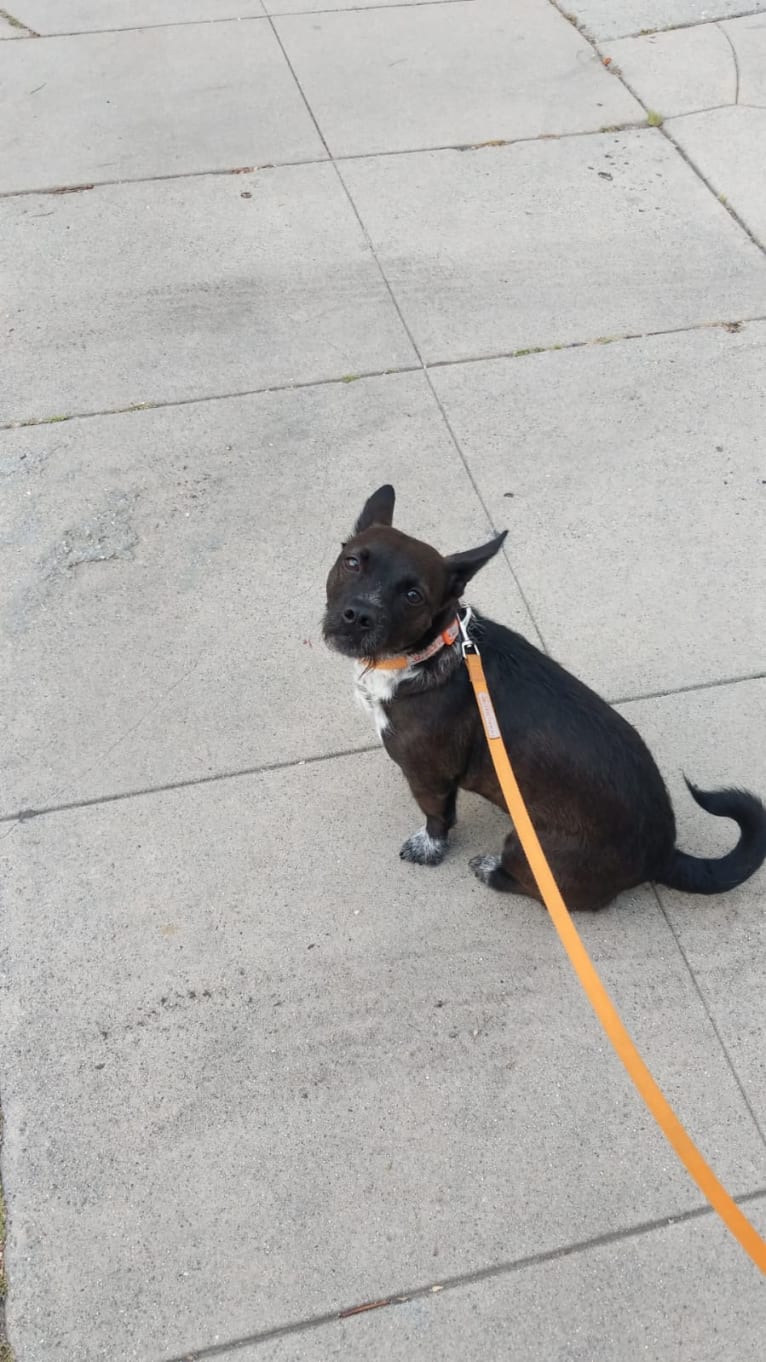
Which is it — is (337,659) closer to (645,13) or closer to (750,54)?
(750,54)

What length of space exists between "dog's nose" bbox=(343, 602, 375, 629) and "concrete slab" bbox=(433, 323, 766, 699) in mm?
1584

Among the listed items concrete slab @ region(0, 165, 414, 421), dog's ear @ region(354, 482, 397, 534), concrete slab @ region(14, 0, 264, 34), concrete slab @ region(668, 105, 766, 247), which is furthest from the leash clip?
concrete slab @ region(14, 0, 264, 34)

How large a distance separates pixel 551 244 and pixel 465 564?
411cm

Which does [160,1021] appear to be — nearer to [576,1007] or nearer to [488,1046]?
[488,1046]

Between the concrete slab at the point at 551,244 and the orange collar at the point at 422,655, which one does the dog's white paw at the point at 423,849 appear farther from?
the concrete slab at the point at 551,244

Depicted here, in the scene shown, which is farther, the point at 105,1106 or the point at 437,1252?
the point at 105,1106

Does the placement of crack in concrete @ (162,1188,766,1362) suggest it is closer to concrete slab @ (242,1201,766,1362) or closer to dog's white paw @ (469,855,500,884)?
concrete slab @ (242,1201,766,1362)

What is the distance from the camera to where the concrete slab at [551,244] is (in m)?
6.30

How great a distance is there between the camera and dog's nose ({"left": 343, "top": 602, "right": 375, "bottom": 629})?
335cm

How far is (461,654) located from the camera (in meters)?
3.63

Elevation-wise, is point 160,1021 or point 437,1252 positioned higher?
point 160,1021

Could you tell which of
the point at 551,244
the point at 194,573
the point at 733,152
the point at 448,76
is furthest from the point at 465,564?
the point at 448,76

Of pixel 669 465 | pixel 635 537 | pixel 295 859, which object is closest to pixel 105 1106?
pixel 295 859

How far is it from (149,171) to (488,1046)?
236 inches
